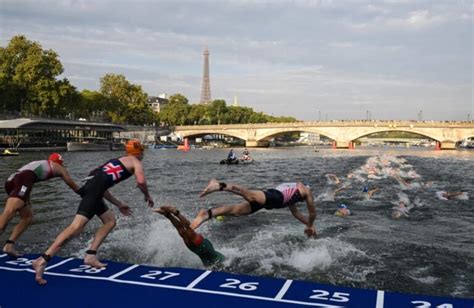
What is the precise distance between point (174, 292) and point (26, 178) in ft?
12.3

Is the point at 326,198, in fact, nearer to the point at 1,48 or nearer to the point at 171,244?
the point at 171,244

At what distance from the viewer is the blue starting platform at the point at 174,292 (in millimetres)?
6188

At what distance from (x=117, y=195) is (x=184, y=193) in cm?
350

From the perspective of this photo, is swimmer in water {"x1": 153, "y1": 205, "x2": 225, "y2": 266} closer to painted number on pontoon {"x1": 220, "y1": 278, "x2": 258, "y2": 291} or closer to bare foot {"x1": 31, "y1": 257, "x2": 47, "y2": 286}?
painted number on pontoon {"x1": 220, "y1": 278, "x2": 258, "y2": 291}

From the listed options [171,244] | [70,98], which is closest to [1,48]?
[70,98]

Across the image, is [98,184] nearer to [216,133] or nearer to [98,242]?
[98,242]

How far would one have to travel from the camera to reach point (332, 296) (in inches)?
255

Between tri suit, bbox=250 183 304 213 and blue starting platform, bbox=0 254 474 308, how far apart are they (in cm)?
186

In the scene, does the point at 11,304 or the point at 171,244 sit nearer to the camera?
the point at 11,304

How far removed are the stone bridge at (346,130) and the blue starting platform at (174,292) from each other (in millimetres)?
98754

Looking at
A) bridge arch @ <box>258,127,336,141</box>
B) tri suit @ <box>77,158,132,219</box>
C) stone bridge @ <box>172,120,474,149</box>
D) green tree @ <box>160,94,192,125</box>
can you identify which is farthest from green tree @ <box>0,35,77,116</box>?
tri suit @ <box>77,158,132,219</box>

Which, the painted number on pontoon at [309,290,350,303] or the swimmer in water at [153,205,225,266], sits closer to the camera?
the painted number on pontoon at [309,290,350,303]

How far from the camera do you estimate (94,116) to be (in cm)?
11138

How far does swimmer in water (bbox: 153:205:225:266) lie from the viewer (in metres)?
8.01
